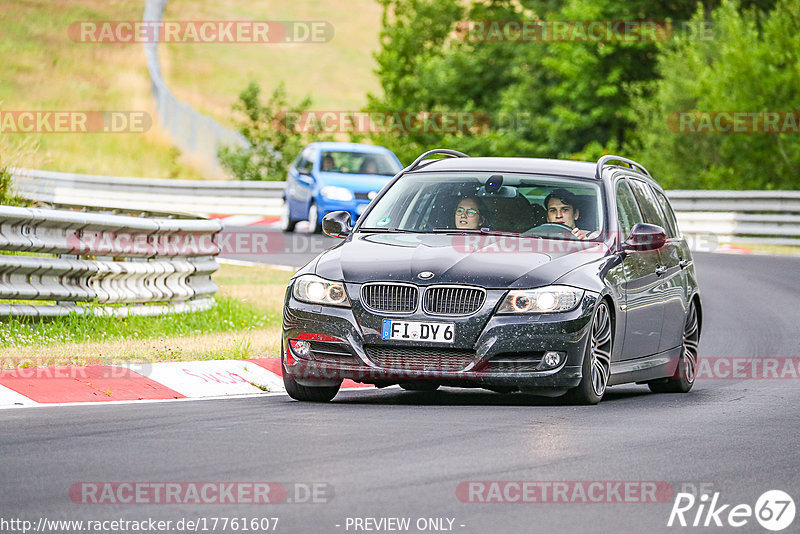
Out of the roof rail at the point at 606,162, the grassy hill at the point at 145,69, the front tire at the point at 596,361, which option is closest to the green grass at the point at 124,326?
the roof rail at the point at 606,162

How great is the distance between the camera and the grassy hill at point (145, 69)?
67.6 meters

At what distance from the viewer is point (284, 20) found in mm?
104312

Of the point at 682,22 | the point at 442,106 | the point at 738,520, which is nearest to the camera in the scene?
the point at 738,520

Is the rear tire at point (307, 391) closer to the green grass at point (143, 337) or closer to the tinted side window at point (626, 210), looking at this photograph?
the green grass at point (143, 337)

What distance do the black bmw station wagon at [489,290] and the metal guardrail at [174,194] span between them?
26.1 meters

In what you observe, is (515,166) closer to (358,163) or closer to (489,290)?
(489,290)

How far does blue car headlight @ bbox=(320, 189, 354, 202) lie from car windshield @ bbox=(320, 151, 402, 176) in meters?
0.95

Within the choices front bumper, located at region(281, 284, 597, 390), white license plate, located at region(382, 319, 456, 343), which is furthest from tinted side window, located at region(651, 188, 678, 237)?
white license plate, located at region(382, 319, 456, 343)

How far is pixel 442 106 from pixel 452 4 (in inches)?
234

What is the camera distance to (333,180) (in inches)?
1166

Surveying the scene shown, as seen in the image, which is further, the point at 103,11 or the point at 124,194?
the point at 103,11

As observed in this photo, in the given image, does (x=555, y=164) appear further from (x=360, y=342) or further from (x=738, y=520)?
(x=738, y=520)

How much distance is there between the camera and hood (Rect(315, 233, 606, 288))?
9.80 meters

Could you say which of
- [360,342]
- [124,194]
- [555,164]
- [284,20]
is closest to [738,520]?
[360,342]
